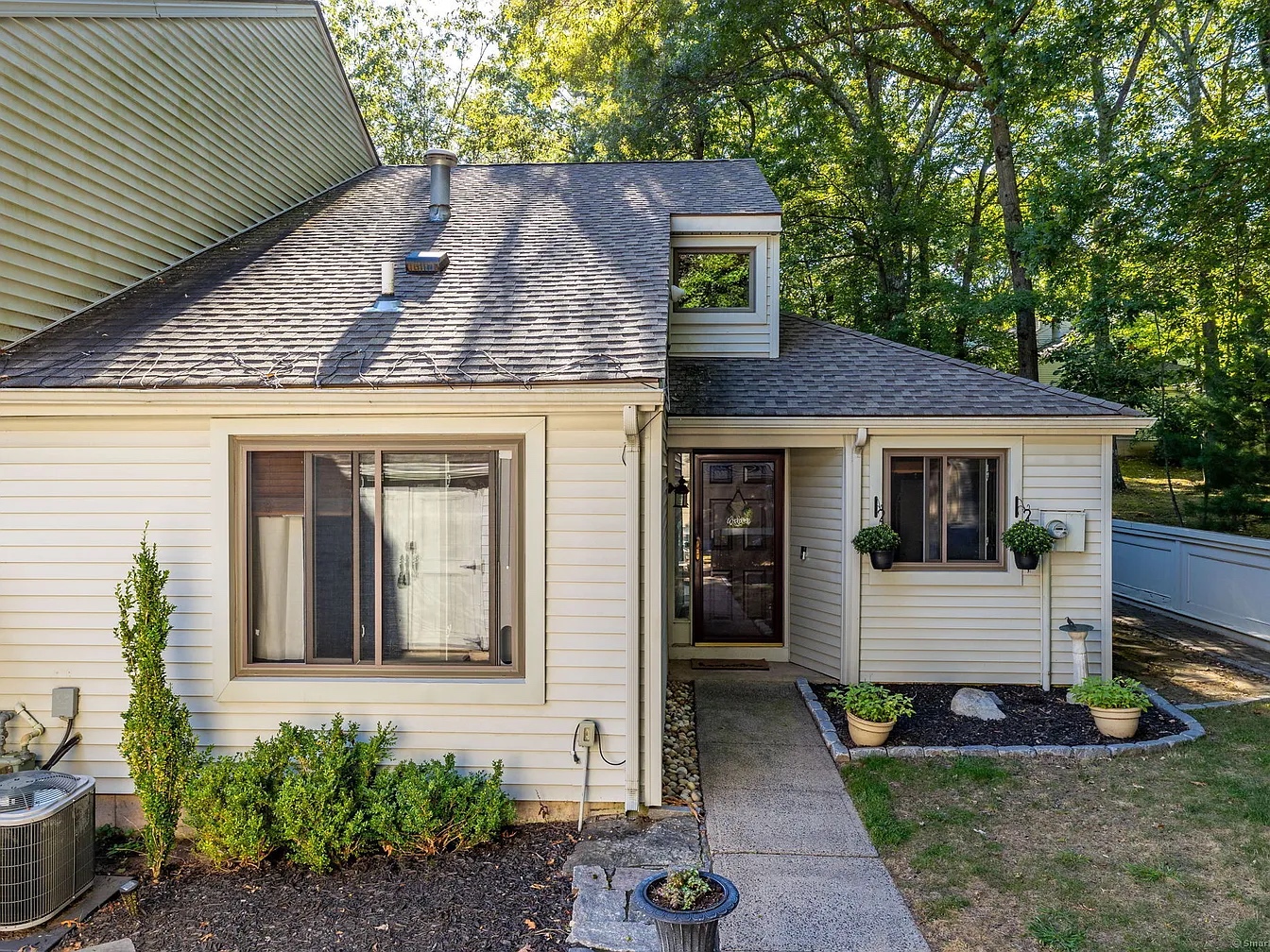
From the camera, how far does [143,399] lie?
172 inches

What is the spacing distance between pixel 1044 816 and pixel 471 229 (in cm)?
692

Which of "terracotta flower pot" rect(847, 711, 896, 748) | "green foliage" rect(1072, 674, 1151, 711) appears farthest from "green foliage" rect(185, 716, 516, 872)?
"green foliage" rect(1072, 674, 1151, 711)

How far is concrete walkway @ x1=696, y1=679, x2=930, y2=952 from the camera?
3492mm

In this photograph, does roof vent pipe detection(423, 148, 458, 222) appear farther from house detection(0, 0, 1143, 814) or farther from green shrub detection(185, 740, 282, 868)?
green shrub detection(185, 740, 282, 868)

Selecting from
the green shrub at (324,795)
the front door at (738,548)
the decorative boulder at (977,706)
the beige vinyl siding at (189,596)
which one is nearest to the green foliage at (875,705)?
the decorative boulder at (977,706)

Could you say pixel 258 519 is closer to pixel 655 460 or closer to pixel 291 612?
pixel 291 612

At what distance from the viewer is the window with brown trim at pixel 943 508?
723 cm

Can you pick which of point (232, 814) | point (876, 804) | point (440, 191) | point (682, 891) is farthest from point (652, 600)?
point (440, 191)

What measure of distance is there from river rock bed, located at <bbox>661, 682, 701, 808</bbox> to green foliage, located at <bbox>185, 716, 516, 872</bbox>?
48.6 inches

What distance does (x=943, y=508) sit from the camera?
7.26 metres

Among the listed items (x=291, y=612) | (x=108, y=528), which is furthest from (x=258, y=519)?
(x=108, y=528)

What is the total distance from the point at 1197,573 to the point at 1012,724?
5.70 m

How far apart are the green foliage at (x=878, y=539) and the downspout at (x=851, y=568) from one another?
175 millimetres

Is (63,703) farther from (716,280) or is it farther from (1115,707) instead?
(716,280)
